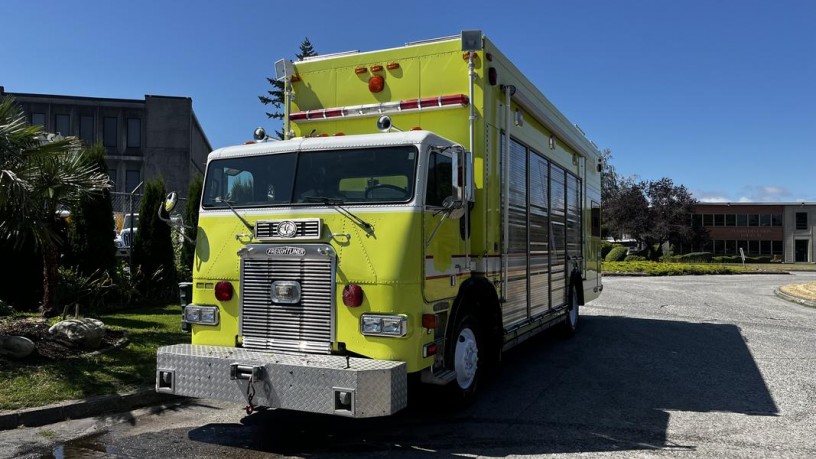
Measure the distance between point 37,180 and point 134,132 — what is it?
37.8 metres

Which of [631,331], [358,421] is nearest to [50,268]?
[358,421]

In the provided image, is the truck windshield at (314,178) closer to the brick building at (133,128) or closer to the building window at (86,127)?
the brick building at (133,128)

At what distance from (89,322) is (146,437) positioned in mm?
3224

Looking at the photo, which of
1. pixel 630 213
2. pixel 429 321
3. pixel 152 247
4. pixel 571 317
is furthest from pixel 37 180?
pixel 630 213

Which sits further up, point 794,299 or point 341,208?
point 341,208

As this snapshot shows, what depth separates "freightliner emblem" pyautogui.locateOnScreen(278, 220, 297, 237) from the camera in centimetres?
525

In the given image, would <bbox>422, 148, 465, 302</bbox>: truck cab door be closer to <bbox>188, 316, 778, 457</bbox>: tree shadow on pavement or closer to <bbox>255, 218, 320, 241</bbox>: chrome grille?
<bbox>255, 218, 320, 241</bbox>: chrome grille

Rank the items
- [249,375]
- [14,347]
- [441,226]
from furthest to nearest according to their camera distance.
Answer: [14,347] < [441,226] < [249,375]

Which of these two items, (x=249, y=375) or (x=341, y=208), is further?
(x=341, y=208)

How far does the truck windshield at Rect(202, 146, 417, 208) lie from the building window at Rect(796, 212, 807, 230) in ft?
211

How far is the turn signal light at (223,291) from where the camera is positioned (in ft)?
18.0

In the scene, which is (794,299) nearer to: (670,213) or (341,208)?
(341,208)

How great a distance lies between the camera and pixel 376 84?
6.66 m

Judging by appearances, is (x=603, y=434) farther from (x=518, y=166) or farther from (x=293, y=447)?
(x=518, y=166)
